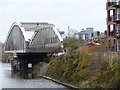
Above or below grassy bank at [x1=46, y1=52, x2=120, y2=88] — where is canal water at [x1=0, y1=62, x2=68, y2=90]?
below

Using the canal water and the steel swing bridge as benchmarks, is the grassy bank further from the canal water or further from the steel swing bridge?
the steel swing bridge

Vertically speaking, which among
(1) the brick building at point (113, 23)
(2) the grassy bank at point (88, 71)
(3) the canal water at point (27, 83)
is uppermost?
(1) the brick building at point (113, 23)

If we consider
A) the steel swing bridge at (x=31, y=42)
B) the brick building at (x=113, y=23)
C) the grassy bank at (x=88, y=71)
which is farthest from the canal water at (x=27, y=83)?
the steel swing bridge at (x=31, y=42)

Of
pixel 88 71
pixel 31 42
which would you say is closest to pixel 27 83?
pixel 88 71

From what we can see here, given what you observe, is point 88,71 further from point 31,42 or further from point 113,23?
point 31,42

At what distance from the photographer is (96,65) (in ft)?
79.1

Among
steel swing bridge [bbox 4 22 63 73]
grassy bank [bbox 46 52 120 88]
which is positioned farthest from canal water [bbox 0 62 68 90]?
steel swing bridge [bbox 4 22 63 73]

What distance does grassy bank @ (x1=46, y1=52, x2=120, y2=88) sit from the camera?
2003cm

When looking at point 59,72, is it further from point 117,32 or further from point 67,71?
point 117,32

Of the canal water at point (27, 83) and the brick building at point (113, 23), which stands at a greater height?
the brick building at point (113, 23)

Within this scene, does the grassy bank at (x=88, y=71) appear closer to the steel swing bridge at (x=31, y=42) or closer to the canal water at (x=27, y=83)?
the canal water at (x=27, y=83)

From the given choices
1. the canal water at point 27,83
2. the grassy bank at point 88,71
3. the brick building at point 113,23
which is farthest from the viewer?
the brick building at point 113,23

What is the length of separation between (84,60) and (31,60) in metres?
23.9

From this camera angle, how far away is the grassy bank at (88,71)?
20.0 meters
